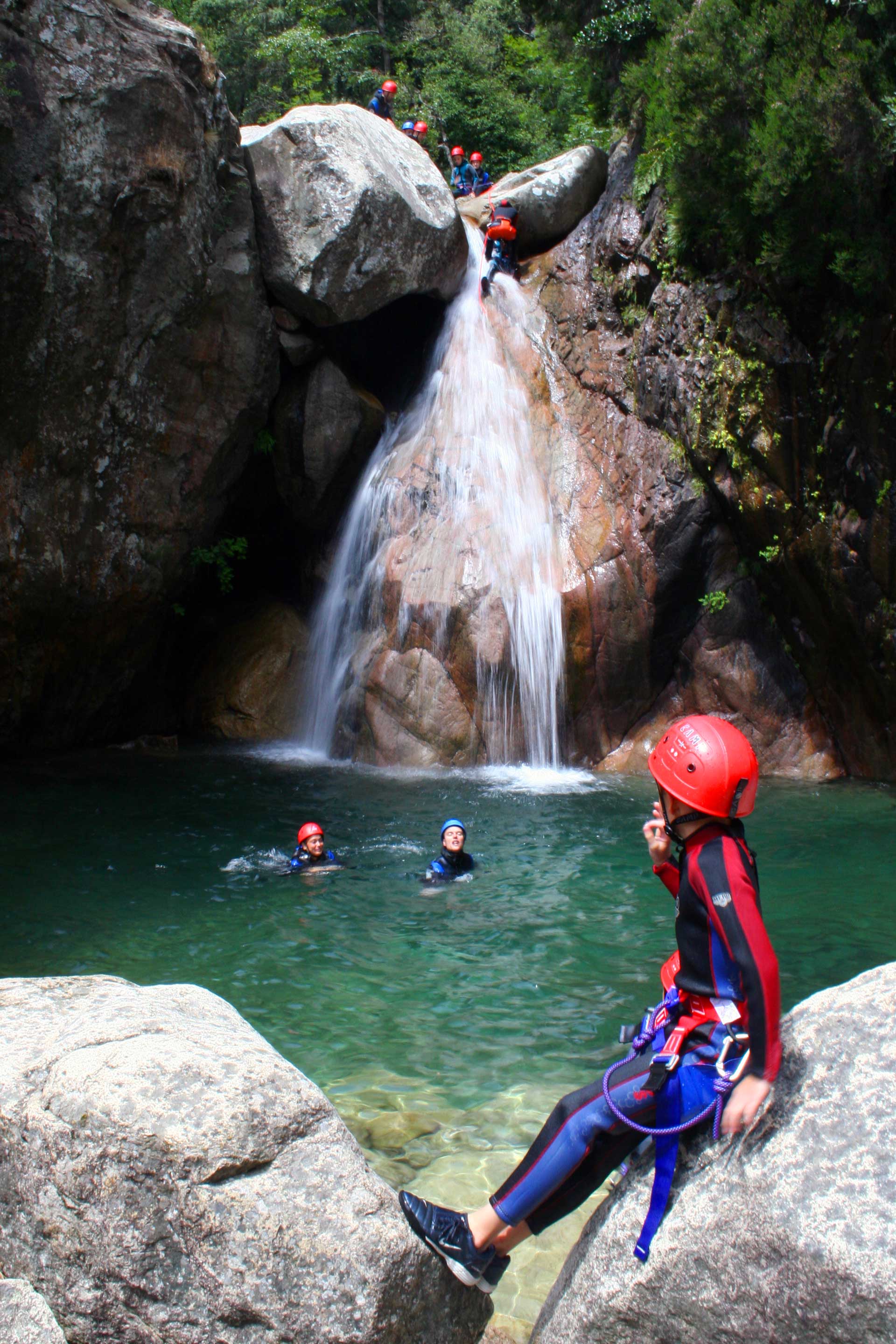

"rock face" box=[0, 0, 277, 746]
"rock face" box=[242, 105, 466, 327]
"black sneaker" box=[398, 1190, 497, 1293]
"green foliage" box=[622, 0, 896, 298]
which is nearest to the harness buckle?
"black sneaker" box=[398, 1190, 497, 1293]

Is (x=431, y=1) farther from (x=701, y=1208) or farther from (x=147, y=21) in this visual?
(x=701, y=1208)

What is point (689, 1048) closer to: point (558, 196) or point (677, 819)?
point (677, 819)

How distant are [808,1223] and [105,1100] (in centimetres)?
196

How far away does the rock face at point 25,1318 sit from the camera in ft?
8.16

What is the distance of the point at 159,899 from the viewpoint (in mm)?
7418

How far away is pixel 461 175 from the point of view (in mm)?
22328

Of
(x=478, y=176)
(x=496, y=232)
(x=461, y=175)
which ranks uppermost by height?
(x=478, y=176)


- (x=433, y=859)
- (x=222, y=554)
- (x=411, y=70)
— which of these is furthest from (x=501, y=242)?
(x=411, y=70)

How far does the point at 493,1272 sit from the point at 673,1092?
823 mm

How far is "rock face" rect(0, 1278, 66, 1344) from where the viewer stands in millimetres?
2486

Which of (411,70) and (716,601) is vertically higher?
(411,70)

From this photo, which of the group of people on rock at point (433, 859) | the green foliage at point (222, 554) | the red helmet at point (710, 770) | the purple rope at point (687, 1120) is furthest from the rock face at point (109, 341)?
the purple rope at point (687, 1120)

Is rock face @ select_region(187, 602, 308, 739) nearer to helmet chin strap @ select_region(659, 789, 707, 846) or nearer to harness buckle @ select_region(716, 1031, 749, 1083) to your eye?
helmet chin strap @ select_region(659, 789, 707, 846)

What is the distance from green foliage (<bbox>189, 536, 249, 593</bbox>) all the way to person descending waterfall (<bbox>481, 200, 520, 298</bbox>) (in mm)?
6154
